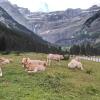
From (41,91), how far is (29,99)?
286 centimetres

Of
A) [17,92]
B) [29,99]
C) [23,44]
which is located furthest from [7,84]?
[23,44]

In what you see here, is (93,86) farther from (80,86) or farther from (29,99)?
(29,99)

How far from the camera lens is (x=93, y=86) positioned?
26375mm

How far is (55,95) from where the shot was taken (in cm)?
2209

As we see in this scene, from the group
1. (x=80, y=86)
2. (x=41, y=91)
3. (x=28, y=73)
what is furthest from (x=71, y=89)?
(x=28, y=73)

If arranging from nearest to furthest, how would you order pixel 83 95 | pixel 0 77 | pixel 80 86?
pixel 83 95 → pixel 80 86 → pixel 0 77

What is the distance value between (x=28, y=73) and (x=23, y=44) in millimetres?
156352

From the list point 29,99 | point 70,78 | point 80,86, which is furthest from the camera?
point 70,78

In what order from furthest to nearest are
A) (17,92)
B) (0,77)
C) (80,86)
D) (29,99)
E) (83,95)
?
(0,77) → (80,86) → (83,95) → (17,92) → (29,99)

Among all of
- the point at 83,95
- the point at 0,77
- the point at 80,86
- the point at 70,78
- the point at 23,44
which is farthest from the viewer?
the point at 23,44

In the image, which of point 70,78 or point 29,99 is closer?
point 29,99

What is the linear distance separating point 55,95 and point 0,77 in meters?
7.38

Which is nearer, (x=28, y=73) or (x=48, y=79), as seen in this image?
(x=48, y=79)

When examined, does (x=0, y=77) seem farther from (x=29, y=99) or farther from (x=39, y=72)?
(x=29, y=99)
